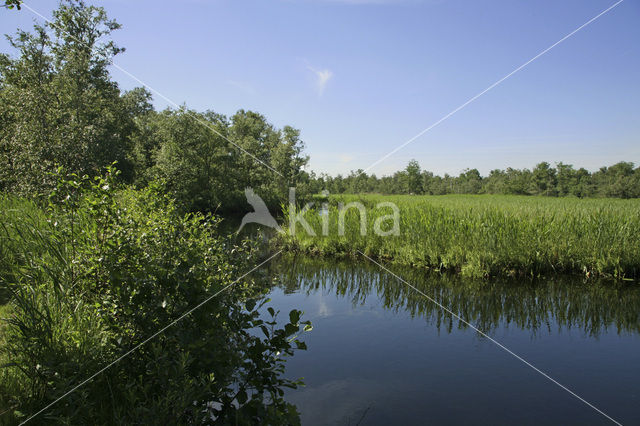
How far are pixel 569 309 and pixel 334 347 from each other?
4691mm

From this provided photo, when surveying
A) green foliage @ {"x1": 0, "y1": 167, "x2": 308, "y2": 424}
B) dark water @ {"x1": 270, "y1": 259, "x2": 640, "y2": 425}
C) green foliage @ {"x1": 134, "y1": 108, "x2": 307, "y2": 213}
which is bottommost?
dark water @ {"x1": 270, "y1": 259, "x2": 640, "y2": 425}

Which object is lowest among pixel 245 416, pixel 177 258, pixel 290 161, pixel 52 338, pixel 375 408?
pixel 375 408

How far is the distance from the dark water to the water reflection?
1.3 inches

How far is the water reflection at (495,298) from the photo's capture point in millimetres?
6230

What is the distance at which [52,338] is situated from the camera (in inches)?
118

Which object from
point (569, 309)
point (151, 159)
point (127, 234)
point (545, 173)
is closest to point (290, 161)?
point (151, 159)

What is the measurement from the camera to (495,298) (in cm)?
738

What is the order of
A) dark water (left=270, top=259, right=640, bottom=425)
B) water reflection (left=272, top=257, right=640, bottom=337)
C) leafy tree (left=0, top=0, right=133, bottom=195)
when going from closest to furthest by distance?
dark water (left=270, top=259, right=640, bottom=425) < water reflection (left=272, top=257, right=640, bottom=337) < leafy tree (left=0, top=0, right=133, bottom=195)

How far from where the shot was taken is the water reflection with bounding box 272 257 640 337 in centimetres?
623

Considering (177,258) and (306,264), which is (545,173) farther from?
(177,258)

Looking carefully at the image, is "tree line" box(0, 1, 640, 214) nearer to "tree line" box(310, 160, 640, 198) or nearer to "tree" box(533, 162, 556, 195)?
"tree line" box(310, 160, 640, 198)

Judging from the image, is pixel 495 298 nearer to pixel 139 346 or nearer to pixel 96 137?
pixel 139 346

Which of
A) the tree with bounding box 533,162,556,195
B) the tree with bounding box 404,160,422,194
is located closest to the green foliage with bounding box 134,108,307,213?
the tree with bounding box 404,160,422,194

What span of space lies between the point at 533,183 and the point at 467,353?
65680 mm
